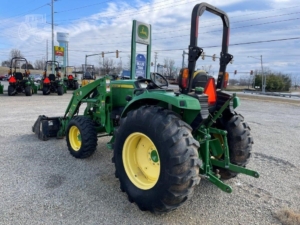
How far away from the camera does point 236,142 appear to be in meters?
3.69

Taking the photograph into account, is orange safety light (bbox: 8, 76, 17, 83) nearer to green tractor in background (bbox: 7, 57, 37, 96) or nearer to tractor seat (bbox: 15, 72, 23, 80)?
green tractor in background (bbox: 7, 57, 37, 96)

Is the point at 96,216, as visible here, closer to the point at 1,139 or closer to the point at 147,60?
the point at 1,139

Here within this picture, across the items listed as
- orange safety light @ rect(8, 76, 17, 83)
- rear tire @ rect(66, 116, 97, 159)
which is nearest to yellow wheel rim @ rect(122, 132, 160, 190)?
rear tire @ rect(66, 116, 97, 159)

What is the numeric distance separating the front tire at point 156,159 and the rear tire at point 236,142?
1138 mm

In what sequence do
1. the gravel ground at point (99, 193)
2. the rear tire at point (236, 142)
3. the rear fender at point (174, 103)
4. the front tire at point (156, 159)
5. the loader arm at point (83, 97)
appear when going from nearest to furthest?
the front tire at point (156, 159) → the rear fender at point (174, 103) → the gravel ground at point (99, 193) → the rear tire at point (236, 142) → the loader arm at point (83, 97)

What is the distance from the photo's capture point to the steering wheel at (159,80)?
4.70 metres

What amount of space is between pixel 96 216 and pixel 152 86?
7.40 ft

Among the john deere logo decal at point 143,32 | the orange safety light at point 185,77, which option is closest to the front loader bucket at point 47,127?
the orange safety light at point 185,77

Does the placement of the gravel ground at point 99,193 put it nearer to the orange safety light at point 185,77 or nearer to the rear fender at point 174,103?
the rear fender at point 174,103

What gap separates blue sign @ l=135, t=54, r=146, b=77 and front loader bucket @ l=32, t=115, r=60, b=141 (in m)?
7.12

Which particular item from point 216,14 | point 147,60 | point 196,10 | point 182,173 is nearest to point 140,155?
point 182,173

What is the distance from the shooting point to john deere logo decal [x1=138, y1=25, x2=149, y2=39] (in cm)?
1193

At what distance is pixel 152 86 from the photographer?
4.41 m

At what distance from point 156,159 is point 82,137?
6.43 ft
